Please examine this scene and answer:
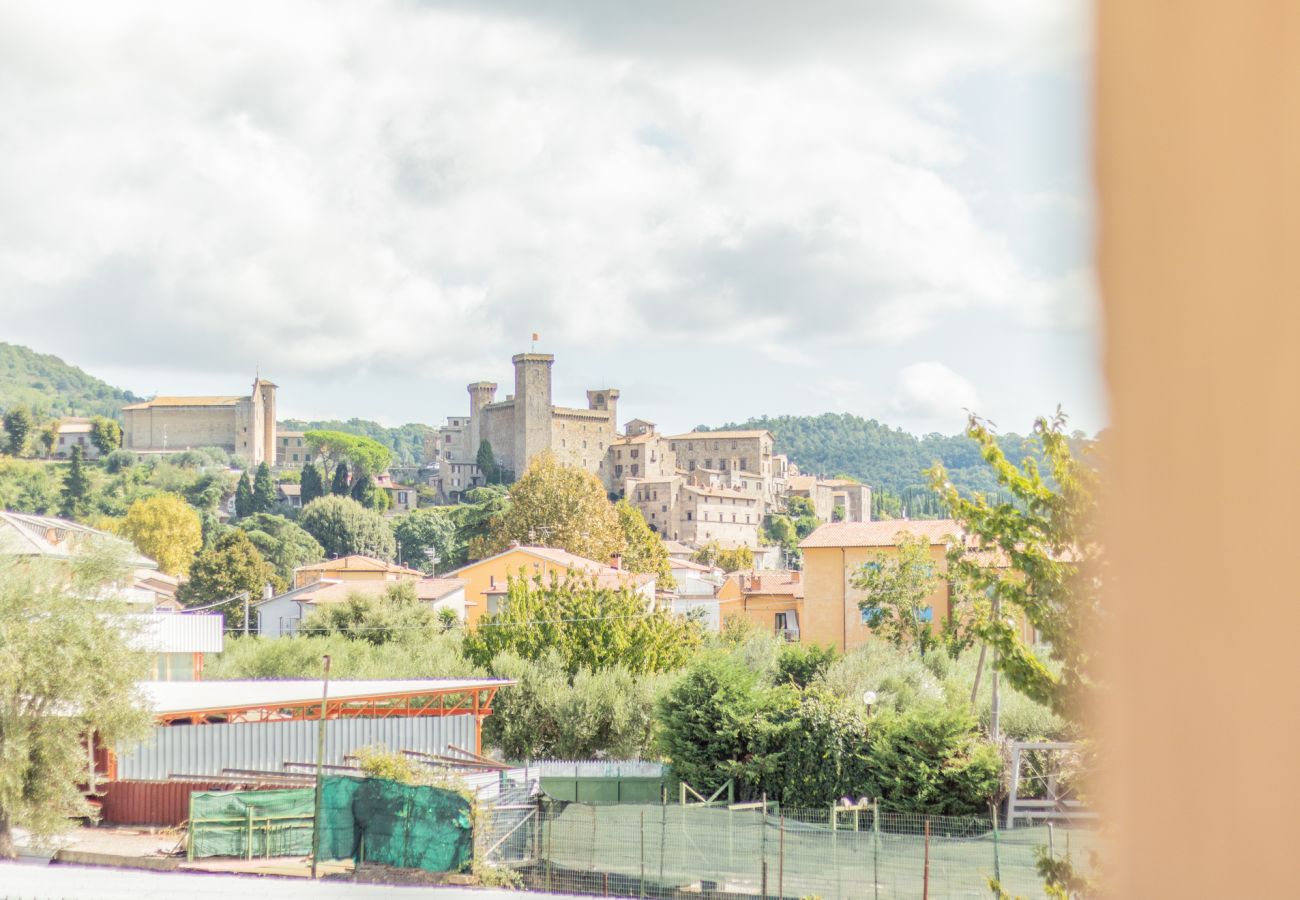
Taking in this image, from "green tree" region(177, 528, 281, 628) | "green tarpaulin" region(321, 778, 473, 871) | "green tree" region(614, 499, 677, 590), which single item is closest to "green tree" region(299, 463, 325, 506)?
"green tree" region(177, 528, 281, 628)

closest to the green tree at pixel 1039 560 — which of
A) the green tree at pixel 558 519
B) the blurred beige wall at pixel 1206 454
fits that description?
the blurred beige wall at pixel 1206 454

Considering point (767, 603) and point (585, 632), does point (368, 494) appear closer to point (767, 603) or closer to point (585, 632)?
point (767, 603)

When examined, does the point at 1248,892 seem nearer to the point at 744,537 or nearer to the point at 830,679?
the point at 830,679

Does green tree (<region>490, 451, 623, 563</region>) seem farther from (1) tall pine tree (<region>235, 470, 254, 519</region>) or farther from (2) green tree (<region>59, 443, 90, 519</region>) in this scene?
(2) green tree (<region>59, 443, 90, 519</region>)

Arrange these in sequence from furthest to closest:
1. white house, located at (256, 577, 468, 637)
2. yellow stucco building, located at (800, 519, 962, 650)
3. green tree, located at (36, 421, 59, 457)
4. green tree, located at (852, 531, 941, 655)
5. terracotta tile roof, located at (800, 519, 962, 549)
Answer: green tree, located at (36, 421, 59, 457) < white house, located at (256, 577, 468, 637) < terracotta tile roof, located at (800, 519, 962, 549) < yellow stucco building, located at (800, 519, 962, 650) < green tree, located at (852, 531, 941, 655)

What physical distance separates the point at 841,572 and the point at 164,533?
4094 centimetres

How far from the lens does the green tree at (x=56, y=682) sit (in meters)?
10.5

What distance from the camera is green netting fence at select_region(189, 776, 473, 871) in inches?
407

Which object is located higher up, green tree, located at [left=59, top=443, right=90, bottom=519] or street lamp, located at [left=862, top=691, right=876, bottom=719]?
green tree, located at [left=59, top=443, right=90, bottom=519]

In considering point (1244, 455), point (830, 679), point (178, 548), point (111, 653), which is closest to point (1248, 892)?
point (1244, 455)

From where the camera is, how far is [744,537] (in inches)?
3324

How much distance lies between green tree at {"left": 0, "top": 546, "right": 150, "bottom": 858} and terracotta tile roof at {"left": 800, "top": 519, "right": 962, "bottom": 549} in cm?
1709

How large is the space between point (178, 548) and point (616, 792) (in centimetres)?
4606

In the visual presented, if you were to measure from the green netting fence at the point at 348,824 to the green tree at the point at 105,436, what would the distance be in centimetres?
9441
